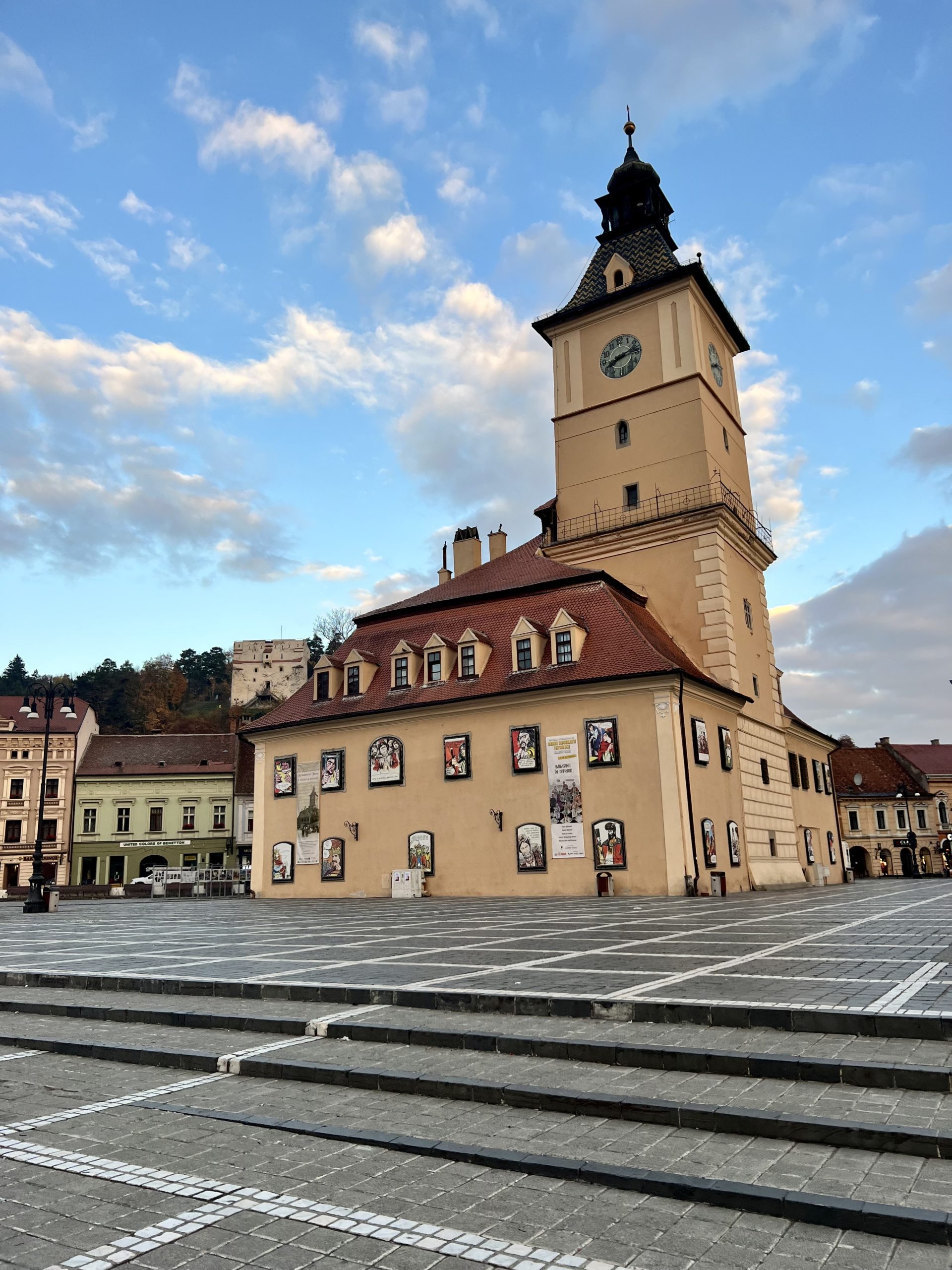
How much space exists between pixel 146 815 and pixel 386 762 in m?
37.0

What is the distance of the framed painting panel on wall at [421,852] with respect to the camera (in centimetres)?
3031

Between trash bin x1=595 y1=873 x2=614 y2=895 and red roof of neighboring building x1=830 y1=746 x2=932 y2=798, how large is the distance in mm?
53021

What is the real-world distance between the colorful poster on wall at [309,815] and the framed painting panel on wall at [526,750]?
28.3 feet

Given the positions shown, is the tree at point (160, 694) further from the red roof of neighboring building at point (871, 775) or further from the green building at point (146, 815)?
the red roof of neighboring building at point (871, 775)

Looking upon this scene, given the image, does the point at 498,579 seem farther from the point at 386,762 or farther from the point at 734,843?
the point at 734,843

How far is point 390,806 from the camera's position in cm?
3170

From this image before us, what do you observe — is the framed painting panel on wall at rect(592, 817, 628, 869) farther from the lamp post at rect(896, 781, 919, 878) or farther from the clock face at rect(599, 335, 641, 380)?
the lamp post at rect(896, 781, 919, 878)

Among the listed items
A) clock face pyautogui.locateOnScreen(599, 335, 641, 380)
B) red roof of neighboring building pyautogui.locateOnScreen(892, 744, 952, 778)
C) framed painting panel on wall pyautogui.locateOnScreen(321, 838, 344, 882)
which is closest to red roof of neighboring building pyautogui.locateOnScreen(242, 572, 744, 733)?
framed painting panel on wall pyautogui.locateOnScreen(321, 838, 344, 882)

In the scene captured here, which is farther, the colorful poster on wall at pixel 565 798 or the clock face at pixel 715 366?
the clock face at pixel 715 366

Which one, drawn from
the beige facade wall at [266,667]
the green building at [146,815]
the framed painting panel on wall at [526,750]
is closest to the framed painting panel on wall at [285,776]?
the framed painting panel on wall at [526,750]

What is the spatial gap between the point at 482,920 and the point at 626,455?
22892mm

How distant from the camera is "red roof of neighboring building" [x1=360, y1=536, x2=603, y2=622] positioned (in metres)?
32.4

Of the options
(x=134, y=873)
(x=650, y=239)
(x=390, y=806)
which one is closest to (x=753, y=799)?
(x=390, y=806)

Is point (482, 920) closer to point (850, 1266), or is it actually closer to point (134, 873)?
point (850, 1266)
